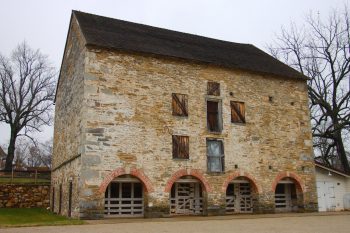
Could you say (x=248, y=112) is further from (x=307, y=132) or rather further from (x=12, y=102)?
(x=12, y=102)

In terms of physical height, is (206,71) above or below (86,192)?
above

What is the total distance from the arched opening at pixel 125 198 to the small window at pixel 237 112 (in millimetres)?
5854

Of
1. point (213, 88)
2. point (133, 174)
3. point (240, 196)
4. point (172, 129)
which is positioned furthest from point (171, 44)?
point (240, 196)

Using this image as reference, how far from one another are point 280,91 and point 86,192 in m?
12.1

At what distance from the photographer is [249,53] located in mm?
24859

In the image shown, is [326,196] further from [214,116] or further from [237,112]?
[214,116]

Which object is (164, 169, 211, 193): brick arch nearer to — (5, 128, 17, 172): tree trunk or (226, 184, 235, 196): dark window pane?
(226, 184, 235, 196): dark window pane

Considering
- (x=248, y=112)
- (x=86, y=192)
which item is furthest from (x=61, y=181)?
(x=248, y=112)

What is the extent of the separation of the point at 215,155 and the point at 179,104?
307 cm

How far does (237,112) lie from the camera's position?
20344mm

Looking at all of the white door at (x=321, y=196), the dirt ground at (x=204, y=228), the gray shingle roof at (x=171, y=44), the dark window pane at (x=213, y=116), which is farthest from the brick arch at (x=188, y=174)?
the white door at (x=321, y=196)

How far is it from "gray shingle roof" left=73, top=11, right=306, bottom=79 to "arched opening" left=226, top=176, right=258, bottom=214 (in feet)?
20.0

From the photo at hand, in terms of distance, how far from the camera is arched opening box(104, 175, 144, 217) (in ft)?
57.8

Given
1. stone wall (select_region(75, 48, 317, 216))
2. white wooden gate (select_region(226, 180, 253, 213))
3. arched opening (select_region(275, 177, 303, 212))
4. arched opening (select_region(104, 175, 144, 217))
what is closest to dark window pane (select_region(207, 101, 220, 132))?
stone wall (select_region(75, 48, 317, 216))
